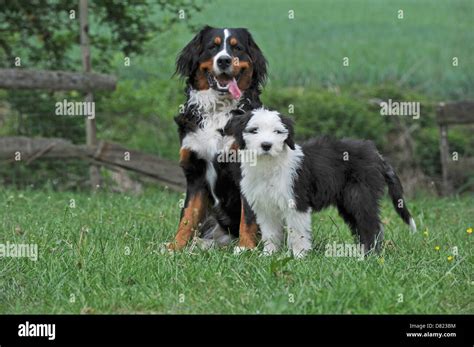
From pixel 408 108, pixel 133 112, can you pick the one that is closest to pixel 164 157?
pixel 133 112

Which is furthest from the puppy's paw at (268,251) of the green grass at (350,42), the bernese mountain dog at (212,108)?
the green grass at (350,42)

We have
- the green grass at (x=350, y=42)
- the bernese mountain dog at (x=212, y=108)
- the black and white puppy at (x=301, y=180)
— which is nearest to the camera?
the black and white puppy at (x=301, y=180)

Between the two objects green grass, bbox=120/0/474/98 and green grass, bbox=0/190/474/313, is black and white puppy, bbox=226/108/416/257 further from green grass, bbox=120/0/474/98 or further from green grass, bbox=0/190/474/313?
green grass, bbox=120/0/474/98

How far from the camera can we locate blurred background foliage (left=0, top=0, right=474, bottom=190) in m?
11.4

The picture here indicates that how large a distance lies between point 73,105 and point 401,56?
20.5ft

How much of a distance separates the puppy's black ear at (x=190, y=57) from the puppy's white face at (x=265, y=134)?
3.14ft

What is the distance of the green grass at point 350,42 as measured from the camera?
1373 centimetres

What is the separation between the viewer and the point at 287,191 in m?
6.29

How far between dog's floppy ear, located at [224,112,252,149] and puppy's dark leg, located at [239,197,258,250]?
1.62 ft

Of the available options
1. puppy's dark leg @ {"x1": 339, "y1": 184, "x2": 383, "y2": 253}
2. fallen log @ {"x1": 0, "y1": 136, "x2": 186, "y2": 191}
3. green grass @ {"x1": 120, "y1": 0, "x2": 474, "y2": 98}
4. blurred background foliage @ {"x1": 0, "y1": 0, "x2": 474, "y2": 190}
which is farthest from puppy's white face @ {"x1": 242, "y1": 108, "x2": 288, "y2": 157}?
green grass @ {"x1": 120, "y1": 0, "x2": 474, "y2": 98}

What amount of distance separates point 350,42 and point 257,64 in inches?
381

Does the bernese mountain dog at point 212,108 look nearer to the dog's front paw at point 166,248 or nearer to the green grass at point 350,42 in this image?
the dog's front paw at point 166,248

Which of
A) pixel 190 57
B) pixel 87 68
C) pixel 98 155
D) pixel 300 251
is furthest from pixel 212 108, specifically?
pixel 87 68

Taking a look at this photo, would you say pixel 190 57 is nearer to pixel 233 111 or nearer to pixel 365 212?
pixel 233 111
